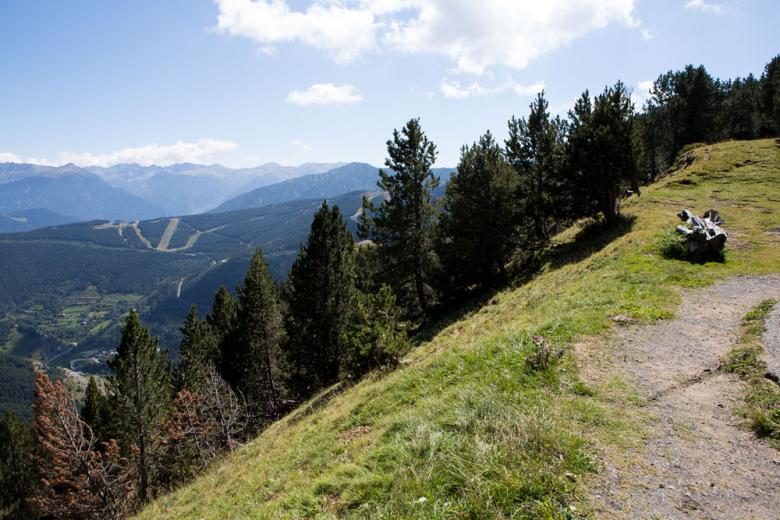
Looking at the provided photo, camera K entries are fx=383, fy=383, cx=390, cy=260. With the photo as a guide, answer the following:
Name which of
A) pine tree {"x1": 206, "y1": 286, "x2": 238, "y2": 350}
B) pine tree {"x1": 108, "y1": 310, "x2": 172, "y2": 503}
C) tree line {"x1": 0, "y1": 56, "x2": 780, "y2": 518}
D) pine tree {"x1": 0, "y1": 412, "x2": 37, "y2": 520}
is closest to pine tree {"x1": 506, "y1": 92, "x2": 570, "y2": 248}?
tree line {"x1": 0, "y1": 56, "x2": 780, "y2": 518}

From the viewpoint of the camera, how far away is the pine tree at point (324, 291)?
32.8 m

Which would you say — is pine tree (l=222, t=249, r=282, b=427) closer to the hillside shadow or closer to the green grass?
the hillside shadow

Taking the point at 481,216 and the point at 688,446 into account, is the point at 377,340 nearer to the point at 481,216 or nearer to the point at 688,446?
the point at 688,446

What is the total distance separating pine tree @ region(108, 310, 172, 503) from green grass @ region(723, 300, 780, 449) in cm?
3286

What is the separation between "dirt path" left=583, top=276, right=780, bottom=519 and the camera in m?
5.49

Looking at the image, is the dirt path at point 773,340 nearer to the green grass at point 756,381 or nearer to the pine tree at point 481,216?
the green grass at point 756,381

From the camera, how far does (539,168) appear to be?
3941 centimetres

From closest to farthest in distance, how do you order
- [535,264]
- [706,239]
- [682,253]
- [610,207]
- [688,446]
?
[688,446] < [706,239] < [682,253] < [610,207] < [535,264]

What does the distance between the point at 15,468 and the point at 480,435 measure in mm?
61797

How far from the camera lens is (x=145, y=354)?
29.1 meters

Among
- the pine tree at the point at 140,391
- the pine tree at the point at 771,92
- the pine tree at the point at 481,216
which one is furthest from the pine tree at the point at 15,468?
the pine tree at the point at 771,92

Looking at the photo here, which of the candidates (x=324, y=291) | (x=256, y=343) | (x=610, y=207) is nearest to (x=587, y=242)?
(x=610, y=207)

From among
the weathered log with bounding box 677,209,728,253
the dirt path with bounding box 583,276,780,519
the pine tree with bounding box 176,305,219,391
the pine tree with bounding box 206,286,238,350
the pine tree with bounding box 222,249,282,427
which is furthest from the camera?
the pine tree with bounding box 206,286,238,350

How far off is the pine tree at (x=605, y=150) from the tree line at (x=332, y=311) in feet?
0.37
